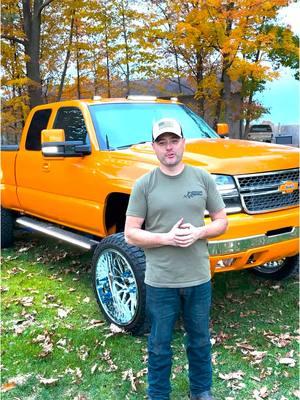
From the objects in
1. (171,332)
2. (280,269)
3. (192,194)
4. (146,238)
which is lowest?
(280,269)

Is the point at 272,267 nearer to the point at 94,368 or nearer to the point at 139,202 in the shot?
the point at 94,368

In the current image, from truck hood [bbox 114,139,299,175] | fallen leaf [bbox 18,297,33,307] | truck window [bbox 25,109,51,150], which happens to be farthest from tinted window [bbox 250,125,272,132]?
fallen leaf [bbox 18,297,33,307]

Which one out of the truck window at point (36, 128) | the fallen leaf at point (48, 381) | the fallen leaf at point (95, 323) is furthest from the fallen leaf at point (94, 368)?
the truck window at point (36, 128)

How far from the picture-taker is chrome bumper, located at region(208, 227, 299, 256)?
365 centimetres

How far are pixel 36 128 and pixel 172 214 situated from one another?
4.02 metres

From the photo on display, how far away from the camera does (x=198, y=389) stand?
303 centimetres

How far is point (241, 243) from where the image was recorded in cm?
377

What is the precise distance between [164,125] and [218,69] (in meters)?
13.6

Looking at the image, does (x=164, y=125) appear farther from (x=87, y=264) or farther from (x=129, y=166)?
(x=87, y=264)

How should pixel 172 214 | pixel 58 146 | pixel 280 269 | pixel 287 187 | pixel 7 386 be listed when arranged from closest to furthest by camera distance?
pixel 172 214, pixel 7 386, pixel 287 187, pixel 58 146, pixel 280 269

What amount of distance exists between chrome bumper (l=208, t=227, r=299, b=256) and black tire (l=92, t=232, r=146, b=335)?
2.02 feet

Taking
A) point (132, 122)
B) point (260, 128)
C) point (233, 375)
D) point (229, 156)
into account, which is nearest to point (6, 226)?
point (132, 122)

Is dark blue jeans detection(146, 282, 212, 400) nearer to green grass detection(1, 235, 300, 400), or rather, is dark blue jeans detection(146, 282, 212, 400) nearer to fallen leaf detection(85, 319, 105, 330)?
green grass detection(1, 235, 300, 400)

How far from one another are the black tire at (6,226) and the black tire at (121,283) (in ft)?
10.5
